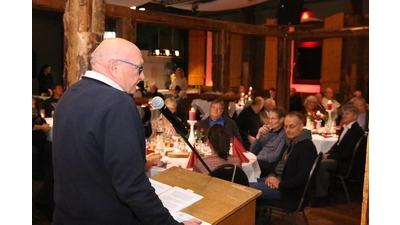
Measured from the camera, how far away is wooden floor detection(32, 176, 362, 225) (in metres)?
4.64

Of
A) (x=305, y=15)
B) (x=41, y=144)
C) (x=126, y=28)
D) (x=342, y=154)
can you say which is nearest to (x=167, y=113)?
(x=342, y=154)

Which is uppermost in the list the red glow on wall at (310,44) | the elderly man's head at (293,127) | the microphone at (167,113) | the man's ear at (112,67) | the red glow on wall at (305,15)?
the red glow on wall at (305,15)

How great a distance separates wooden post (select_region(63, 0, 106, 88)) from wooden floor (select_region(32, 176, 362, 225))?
205cm

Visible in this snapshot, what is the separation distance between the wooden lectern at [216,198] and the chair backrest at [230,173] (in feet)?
3.42

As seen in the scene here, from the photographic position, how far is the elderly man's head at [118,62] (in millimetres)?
1814

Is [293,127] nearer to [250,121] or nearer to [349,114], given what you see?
[349,114]

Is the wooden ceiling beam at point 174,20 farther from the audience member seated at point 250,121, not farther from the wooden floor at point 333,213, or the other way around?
the wooden floor at point 333,213

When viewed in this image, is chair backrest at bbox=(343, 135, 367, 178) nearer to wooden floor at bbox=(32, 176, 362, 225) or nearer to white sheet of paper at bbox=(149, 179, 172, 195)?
wooden floor at bbox=(32, 176, 362, 225)

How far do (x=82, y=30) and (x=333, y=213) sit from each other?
140 inches

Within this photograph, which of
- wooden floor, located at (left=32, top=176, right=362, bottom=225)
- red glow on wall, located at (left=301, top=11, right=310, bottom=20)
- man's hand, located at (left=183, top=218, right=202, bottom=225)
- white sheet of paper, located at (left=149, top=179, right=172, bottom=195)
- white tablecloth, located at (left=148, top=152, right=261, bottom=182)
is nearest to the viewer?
man's hand, located at (left=183, top=218, right=202, bottom=225)

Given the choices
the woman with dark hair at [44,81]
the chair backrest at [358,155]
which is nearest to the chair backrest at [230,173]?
the chair backrest at [358,155]

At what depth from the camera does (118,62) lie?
71.4 inches

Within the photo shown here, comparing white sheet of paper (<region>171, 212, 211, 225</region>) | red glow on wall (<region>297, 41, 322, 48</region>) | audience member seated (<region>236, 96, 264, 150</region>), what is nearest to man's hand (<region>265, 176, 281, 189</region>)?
white sheet of paper (<region>171, 212, 211, 225</region>)
